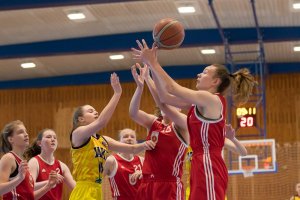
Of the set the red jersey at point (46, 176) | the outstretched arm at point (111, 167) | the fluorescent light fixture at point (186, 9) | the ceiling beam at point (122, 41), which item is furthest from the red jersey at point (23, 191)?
the ceiling beam at point (122, 41)

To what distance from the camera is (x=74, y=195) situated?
796 centimetres

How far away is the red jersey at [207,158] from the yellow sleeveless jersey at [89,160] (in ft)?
5.97

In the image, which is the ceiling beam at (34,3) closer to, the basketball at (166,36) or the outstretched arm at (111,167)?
the outstretched arm at (111,167)

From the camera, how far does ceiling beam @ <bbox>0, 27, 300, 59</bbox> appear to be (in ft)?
59.2

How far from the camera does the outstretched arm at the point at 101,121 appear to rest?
757cm

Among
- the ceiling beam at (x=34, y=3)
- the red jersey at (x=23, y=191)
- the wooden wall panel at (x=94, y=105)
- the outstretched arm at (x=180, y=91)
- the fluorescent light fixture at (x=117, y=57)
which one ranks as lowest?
the red jersey at (x=23, y=191)

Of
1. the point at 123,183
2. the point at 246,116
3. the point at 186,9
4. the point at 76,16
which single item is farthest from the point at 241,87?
the point at 76,16

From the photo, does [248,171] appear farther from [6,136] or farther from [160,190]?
[6,136]

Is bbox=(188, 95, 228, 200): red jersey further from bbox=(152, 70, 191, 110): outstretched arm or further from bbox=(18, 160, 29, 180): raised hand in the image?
bbox=(18, 160, 29, 180): raised hand

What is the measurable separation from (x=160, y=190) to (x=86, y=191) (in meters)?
0.87

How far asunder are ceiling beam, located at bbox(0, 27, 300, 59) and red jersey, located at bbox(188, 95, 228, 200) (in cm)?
1188

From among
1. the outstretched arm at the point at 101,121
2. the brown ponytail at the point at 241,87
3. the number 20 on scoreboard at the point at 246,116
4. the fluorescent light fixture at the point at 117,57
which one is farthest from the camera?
the fluorescent light fixture at the point at 117,57

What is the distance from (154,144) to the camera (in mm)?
7949

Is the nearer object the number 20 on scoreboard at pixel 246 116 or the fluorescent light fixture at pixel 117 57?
the number 20 on scoreboard at pixel 246 116
